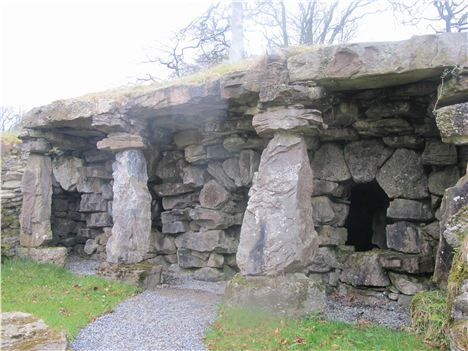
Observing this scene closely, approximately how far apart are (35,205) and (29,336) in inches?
210

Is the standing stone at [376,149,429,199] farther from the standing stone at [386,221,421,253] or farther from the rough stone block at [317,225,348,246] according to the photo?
the rough stone block at [317,225,348,246]

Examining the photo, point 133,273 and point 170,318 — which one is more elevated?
point 133,273

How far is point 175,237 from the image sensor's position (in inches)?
379

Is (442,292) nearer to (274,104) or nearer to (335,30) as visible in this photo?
(274,104)

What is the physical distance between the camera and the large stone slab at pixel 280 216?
5.71 metres

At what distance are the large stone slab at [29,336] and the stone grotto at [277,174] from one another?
2137mm

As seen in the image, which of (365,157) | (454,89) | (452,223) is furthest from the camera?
(365,157)

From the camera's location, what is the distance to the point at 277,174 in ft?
19.5

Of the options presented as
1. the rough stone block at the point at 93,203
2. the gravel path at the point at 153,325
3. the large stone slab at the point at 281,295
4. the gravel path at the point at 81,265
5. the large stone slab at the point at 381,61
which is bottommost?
the gravel path at the point at 81,265

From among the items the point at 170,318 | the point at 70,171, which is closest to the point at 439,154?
the point at 170,318

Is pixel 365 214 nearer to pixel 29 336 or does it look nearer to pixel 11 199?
pixel 29 336

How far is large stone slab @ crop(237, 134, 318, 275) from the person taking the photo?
571 cm

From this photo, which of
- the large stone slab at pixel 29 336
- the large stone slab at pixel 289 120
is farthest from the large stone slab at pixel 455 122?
the large stone slab at pixel 29 336

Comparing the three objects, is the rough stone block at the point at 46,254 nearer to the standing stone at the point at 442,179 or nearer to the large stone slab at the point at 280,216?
the large stone slab at the point at 280,216
